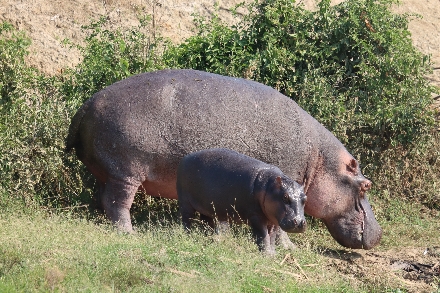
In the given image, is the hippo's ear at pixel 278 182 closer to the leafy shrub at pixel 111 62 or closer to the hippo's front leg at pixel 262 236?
the hippo's front leg at pixel 262 236

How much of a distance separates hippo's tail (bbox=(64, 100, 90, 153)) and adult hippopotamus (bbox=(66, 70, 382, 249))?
10mm

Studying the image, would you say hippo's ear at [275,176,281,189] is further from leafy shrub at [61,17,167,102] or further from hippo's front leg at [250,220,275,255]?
leafy shrub at [61,17,167,102]

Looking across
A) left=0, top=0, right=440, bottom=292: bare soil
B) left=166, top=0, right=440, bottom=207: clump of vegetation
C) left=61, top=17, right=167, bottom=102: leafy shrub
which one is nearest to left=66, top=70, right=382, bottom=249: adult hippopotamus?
left=0, top=0, right=440, bottom=292: bare soil

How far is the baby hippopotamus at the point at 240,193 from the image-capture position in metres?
7.88

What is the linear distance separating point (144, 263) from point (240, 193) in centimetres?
159

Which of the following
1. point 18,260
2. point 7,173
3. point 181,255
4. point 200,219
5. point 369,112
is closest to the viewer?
point 18,260

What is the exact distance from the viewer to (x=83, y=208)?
32.1ft

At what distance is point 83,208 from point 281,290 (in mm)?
3594

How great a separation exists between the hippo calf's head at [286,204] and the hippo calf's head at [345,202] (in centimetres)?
145

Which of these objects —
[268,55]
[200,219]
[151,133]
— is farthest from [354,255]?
[268,55]

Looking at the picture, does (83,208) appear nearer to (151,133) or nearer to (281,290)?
(151,133)

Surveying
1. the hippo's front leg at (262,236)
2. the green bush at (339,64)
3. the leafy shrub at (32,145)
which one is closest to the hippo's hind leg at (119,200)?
the leafy shrub at (32,145)

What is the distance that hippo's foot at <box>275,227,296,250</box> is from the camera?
8.81 meters

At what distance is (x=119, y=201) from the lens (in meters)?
8.95
